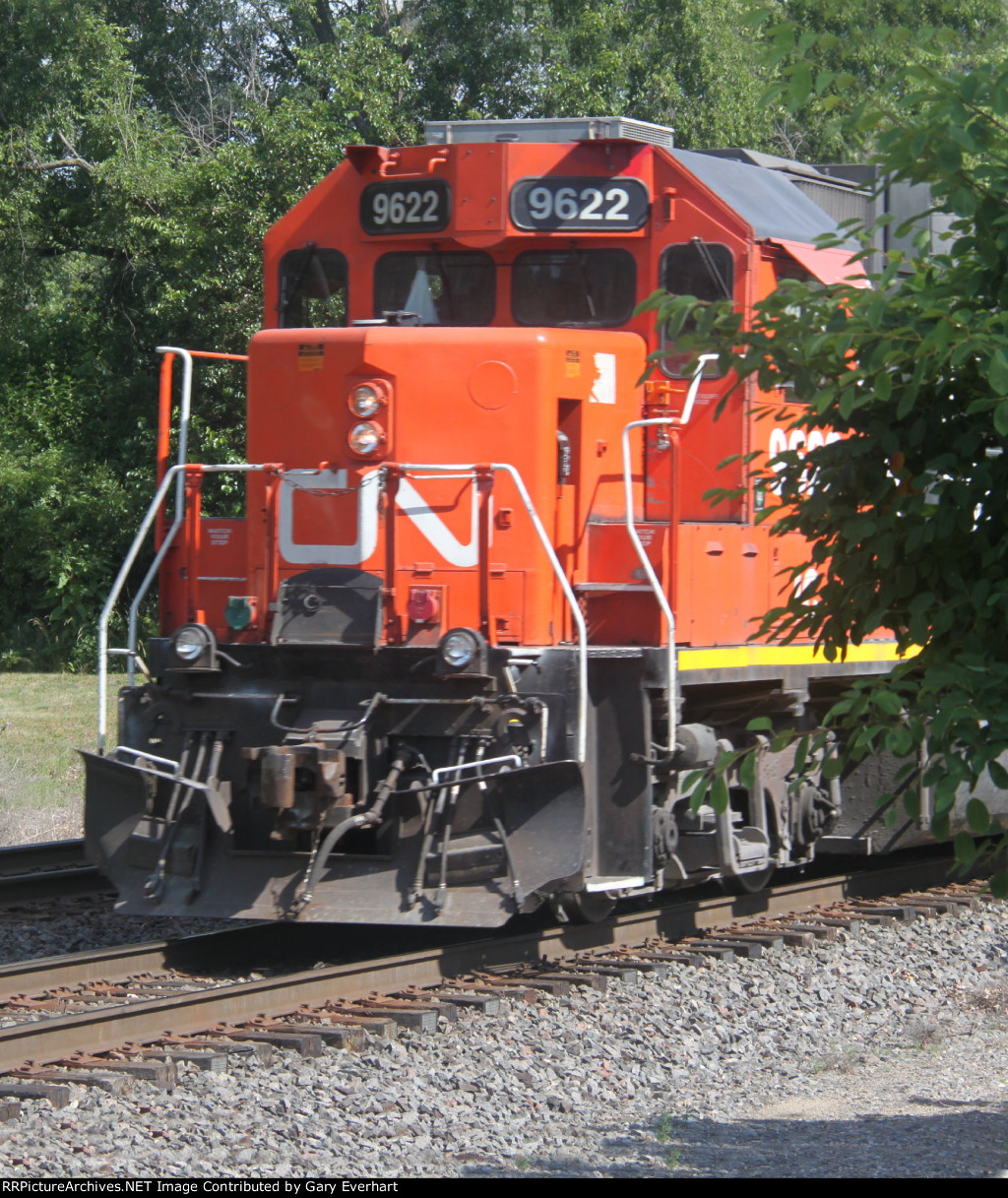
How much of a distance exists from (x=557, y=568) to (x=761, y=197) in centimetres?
264

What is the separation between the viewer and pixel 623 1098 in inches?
208

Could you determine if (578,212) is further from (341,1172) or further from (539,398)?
(341,1172)

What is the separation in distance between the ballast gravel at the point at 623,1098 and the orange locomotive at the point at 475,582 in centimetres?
63

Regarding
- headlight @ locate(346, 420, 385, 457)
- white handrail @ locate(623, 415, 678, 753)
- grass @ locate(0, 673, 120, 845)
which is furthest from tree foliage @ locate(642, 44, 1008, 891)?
grass @ locate(0, 673, 120, 845)

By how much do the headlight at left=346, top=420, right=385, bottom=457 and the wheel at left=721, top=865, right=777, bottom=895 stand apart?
3110 mm

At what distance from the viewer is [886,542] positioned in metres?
3.37

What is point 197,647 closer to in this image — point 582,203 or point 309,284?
point 309,284

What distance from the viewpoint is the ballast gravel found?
439cm

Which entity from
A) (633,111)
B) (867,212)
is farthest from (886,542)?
(633,111)

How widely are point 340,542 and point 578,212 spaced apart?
6.75ft

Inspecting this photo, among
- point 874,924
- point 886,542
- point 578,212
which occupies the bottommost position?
point 874,924

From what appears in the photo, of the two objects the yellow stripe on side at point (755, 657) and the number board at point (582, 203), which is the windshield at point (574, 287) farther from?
the yellow stripe on side at point (755, 657)

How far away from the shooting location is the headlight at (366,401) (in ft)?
22.3

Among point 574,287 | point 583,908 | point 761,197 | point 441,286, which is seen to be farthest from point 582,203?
point 583,908
